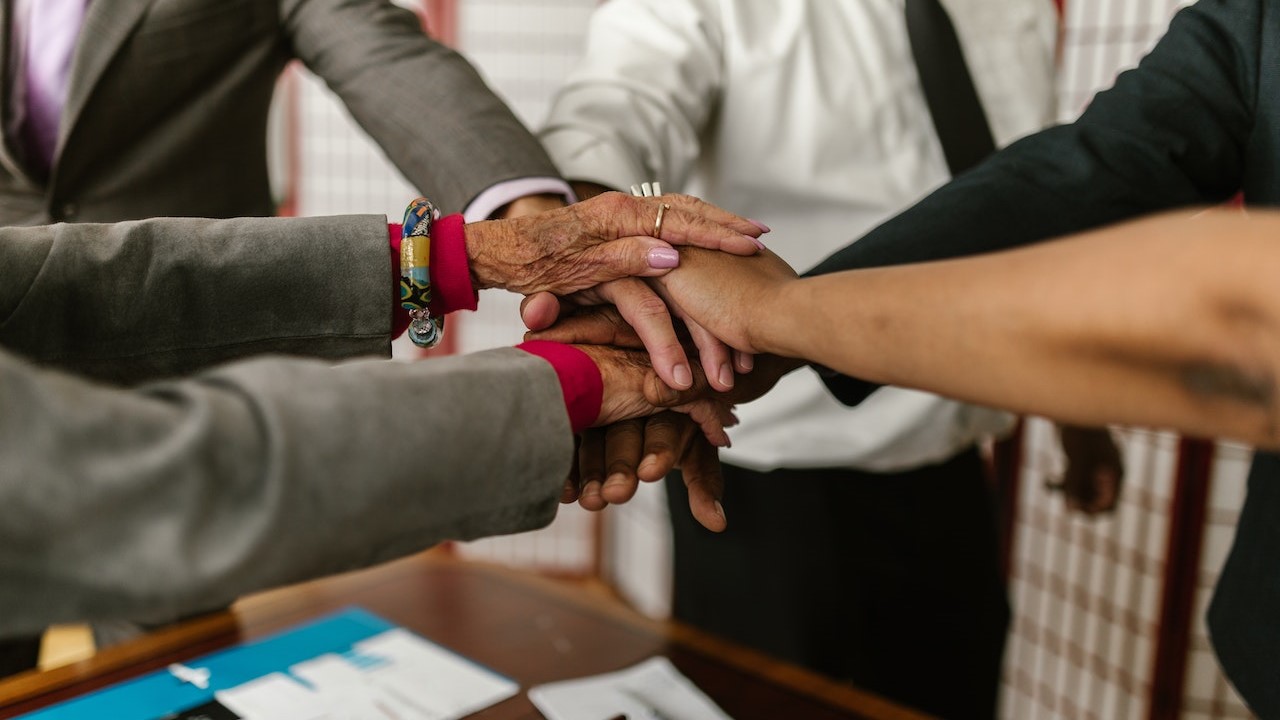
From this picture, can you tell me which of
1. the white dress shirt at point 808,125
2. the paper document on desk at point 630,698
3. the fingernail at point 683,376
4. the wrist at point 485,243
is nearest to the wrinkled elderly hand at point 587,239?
the wrist at point 485,243

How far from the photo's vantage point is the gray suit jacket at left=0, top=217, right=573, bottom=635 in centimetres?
52

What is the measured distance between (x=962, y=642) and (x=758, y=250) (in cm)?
90

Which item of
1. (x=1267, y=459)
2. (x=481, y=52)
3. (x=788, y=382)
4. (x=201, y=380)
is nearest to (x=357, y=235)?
(x=201, y=380)

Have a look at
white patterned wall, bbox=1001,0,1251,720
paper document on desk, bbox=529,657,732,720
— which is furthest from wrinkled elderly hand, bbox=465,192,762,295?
white patterned wall, bbox=1001,0,1251,720

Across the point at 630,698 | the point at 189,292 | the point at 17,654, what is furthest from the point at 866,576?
the point at 17,654

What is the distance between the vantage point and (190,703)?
3.34 ft

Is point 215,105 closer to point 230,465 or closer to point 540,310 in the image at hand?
point 540,310

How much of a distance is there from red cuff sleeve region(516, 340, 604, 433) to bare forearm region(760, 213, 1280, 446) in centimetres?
26

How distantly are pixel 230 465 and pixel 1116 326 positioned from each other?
518 millimetres

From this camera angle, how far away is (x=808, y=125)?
1363 mm

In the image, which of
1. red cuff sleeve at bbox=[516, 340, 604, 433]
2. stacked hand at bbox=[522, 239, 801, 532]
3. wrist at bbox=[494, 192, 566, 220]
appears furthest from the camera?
wrist at bbox=[494, 192, 566, 220]

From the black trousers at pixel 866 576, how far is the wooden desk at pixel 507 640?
29cm

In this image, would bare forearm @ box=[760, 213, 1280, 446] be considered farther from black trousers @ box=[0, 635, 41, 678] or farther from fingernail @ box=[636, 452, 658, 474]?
black trousers @ box=[0, 635, 41, 678]

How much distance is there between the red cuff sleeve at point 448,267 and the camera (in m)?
1.02
